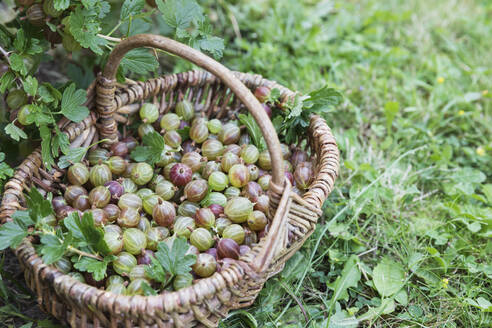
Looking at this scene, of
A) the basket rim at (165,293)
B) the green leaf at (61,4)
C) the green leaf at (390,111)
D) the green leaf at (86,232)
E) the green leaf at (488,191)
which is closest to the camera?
the basket rim at (165,293)

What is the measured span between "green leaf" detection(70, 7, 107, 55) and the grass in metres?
0.85

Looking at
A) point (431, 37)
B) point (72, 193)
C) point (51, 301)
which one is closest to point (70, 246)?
point (51, 301)

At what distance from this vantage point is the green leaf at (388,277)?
152cm

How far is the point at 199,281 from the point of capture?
1144mm

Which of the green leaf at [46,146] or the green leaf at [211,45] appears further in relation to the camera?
the green leaf at [211,45]

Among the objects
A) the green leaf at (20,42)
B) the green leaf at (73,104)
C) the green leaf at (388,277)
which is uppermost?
the green leaf at (20,42)

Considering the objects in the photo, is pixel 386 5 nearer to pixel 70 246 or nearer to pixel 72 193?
pixel 72 193

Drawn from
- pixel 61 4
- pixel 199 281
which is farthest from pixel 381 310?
pixel 61 4

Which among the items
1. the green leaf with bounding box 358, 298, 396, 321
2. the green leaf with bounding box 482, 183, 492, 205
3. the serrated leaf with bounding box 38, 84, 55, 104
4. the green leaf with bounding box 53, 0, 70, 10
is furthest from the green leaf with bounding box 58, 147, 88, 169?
the green leaf with bounding box 482, 183, 492, 205

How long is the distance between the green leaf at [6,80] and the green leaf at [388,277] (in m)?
1.34

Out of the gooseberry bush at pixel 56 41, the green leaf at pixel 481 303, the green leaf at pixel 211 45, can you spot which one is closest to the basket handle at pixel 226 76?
the gooseberry bush at pixel 56 41

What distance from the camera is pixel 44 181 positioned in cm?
144

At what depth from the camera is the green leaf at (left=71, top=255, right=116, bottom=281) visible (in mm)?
1175

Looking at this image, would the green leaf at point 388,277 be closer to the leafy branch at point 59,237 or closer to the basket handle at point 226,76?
the basket handle at point 226,76
